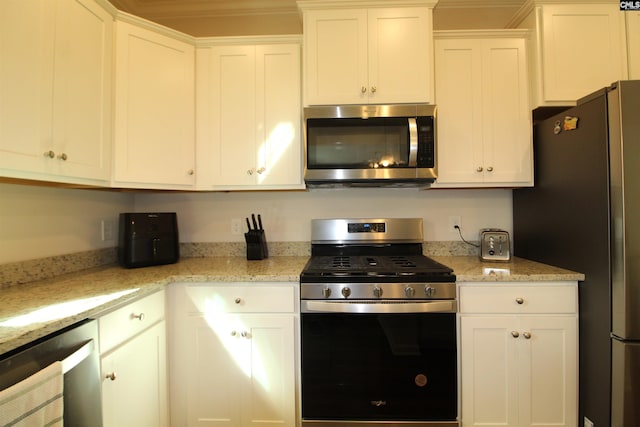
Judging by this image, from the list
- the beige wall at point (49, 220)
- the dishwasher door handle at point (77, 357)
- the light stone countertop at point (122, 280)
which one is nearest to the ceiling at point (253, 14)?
the beige wall at point (49, 220)

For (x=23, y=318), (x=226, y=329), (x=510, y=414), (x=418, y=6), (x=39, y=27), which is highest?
(x=418, y=6)

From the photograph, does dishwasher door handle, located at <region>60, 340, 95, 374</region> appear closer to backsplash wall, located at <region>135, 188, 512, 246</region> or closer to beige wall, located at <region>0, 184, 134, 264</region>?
beige wall, located at <region>0, 184, 134, 264</region>

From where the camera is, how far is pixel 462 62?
173 centimetres

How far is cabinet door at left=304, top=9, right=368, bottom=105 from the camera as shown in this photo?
165 centimetres

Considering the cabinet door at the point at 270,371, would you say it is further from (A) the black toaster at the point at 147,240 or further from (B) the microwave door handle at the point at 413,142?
(B) the microwave door handle at the point at 413,142

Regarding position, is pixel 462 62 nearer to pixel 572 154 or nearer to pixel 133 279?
pixel 572 154

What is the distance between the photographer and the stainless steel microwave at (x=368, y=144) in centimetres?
163

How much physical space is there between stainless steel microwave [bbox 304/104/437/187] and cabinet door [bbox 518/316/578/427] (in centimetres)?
95

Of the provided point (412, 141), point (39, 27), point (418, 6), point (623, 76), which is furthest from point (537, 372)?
point (39, 27)

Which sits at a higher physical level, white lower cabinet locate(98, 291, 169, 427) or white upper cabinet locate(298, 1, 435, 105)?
white upper cabinet locate(298, 1, 435, 105)

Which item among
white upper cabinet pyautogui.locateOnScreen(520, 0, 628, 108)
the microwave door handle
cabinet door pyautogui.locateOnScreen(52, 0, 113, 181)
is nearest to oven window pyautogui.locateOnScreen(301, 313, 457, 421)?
the microwave door handle

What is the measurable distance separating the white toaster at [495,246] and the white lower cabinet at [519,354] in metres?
0.36

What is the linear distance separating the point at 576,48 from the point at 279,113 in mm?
1778

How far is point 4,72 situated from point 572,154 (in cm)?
248
